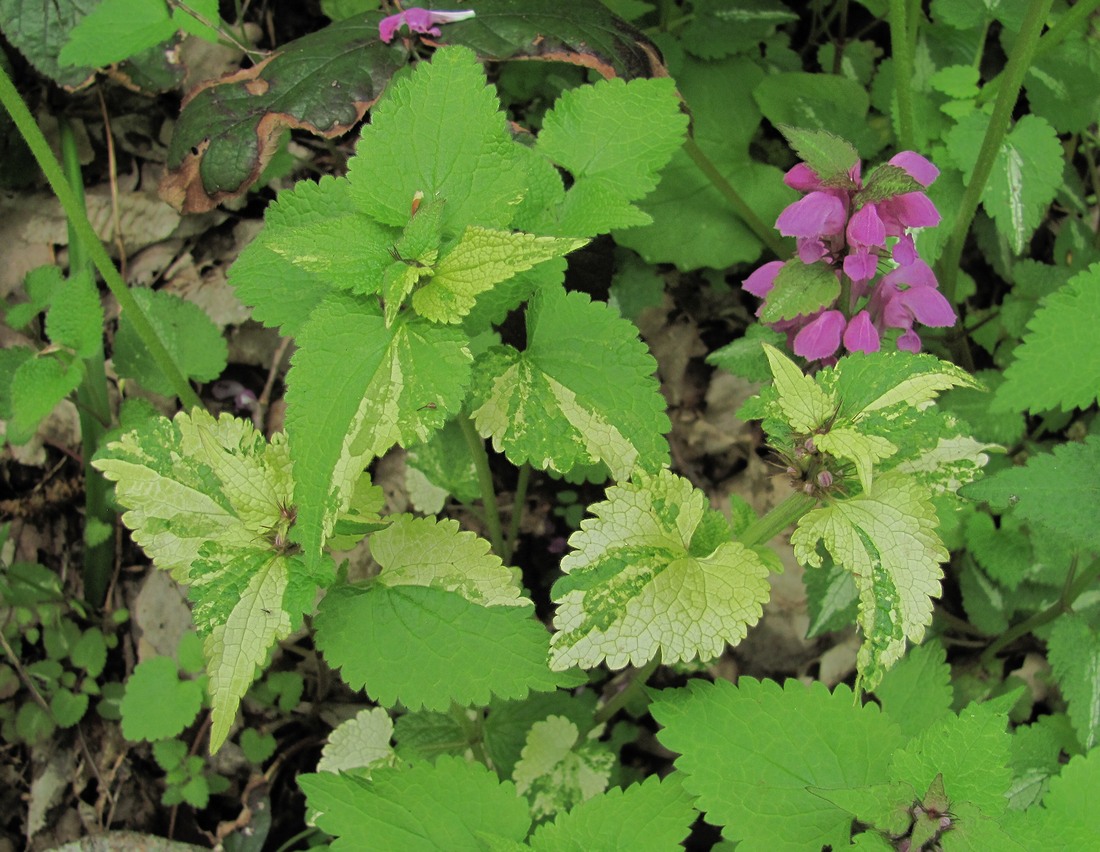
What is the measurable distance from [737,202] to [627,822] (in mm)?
1488

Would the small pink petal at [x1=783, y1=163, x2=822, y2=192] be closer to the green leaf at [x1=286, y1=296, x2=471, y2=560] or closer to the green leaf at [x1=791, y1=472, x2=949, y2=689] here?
the green leaf at [x1=791, y1=472, x2=949, y2=689]

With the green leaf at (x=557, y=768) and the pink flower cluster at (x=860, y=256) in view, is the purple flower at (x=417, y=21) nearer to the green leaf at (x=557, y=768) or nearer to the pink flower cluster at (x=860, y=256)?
the pink flower cluster at (x=860, y=256)

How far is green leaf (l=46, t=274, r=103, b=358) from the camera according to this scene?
1.90 meters

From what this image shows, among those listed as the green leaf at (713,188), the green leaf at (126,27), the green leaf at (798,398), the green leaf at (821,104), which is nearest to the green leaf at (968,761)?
the green leaf at (798,398)

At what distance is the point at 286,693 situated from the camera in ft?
7.07

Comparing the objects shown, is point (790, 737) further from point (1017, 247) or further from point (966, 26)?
point (966, 26)

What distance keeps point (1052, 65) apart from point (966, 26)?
0.33m

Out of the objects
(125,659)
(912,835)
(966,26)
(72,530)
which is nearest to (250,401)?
(72,530)

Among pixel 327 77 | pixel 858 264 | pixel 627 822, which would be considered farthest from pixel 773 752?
pixel 327 77

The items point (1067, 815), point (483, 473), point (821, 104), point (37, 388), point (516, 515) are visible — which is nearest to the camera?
point (1067, 815)

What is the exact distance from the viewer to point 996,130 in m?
1.79

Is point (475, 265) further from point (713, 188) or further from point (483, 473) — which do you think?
point (713, 188)

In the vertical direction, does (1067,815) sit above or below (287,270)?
below

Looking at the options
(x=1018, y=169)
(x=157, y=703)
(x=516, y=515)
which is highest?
(x=1018, y=169)
